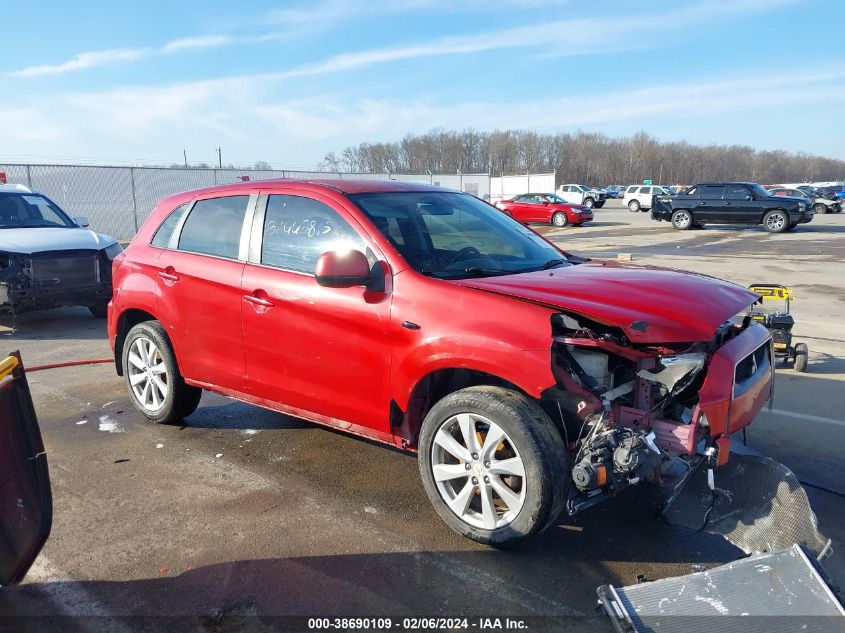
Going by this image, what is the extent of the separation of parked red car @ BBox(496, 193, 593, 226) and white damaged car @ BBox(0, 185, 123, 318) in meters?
23.3

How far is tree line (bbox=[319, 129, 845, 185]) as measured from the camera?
107875 millimetres

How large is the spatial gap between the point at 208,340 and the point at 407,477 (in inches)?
64.7

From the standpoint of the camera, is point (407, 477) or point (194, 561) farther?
point (407, 477)

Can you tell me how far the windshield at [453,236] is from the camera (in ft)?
12.9

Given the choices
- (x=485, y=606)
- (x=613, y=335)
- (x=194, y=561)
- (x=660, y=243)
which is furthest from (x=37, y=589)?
(x=660, y=243)

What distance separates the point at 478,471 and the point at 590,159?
131m

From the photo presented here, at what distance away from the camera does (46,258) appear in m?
8.72

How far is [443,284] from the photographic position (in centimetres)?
357

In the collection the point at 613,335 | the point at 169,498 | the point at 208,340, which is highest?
the point at 613,335

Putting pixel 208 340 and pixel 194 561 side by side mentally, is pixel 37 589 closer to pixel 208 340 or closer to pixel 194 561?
pixel 194 561

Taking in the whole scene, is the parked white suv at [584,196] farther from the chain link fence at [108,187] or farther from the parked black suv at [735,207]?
the chain link fence at [108,187]

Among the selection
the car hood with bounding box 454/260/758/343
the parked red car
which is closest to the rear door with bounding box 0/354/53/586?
the car hood with bounding box 454/260/758/343

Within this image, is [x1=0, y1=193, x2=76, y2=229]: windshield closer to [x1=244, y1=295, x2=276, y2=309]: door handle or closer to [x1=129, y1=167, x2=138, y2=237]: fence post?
[x1=244, y1=295, x2=276, y2=309]: door handle

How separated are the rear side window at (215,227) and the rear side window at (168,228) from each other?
0.13 m
